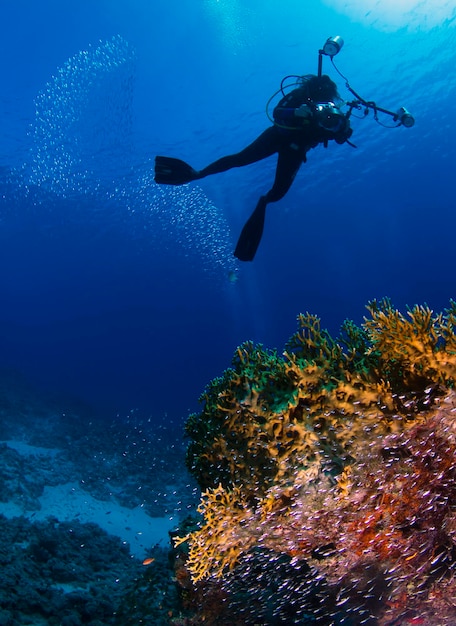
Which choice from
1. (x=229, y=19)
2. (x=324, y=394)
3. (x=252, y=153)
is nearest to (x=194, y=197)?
(x=229, y=19)

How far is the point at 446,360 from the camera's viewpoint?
2543 mm

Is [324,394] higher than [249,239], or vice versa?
[249,239]

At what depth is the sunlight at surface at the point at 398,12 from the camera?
20.6 m

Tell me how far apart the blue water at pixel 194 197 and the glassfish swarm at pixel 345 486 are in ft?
79.3

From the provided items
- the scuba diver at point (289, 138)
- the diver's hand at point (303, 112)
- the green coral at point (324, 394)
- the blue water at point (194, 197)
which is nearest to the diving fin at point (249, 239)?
the scuba diver at point (289, 138)

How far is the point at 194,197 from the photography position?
34.8 metres

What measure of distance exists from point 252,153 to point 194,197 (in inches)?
1123

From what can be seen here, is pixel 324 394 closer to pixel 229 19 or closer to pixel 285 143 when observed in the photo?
pixel 285 143

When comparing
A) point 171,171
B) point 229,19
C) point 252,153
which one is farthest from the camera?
point 229,19

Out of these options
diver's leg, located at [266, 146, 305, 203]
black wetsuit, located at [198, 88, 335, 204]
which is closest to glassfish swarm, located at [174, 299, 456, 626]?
black wetsuit, located at [198, 88, 335, 204]

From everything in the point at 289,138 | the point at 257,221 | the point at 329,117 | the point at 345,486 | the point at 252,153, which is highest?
the point at 252,153

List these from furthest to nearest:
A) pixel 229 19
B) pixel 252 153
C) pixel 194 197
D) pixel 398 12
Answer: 1. pixel 194 197
2. pixel 229 19
3. pixel 398 12
4. pixel 252 153

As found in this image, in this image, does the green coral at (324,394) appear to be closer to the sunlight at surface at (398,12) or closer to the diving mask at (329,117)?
the diving mask at (329,117)

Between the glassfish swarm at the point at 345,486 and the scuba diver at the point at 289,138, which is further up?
the scuba diver at the point at 289,138
